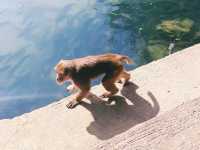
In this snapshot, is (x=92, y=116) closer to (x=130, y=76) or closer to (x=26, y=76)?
(x=130, y=76)

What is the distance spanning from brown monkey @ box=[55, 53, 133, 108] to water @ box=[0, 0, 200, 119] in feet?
9.22

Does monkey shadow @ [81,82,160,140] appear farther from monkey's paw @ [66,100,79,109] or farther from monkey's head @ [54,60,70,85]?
monkey's head @ [54,60,70,85]

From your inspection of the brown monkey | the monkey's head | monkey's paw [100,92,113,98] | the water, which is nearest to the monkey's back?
the brown monkey

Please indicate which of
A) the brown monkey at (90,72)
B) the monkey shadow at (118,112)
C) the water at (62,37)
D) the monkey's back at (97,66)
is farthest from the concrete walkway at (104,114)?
the water at (62,37)

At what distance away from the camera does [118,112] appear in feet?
16.6

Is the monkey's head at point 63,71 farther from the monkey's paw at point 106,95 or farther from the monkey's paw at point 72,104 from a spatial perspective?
the monkey's paw at point 106,95

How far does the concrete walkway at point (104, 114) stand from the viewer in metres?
4.71

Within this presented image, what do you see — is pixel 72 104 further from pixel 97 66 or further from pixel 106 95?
pixel 97 66

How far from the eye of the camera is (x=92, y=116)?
197 inches

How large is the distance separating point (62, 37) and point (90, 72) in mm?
5055

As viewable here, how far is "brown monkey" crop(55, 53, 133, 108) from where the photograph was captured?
5.24 metres

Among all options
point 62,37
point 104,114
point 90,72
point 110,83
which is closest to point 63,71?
point 90,72

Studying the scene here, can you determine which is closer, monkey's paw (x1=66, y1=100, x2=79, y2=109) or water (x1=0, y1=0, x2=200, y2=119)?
monkey's paw (x1=66, y1=100, x2=79, y2=109)

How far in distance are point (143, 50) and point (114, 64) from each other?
4.64 meters
